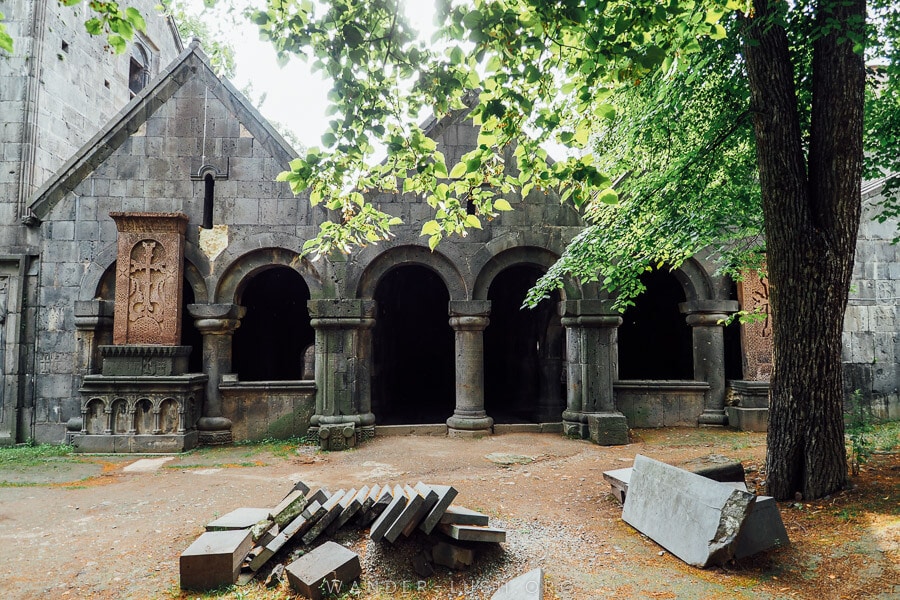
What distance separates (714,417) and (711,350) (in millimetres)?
1235

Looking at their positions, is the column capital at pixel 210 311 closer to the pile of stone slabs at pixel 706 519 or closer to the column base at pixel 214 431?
the column base at pixel 214 431

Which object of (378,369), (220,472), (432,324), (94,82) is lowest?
(220,472)

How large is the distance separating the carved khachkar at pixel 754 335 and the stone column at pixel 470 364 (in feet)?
15.9

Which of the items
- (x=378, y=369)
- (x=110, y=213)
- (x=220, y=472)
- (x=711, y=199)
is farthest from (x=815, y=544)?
(x=110, y=213)

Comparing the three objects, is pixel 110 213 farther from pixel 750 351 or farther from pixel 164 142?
pixel 750 351

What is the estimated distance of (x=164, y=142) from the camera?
9133 mm

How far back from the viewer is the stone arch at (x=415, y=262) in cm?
914

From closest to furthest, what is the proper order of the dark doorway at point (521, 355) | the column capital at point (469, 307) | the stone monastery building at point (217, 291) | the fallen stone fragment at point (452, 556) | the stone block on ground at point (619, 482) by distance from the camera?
1. the fallen stone fragment at point (452, 556)
2. the stone block on ground at point (619, 482)
3. the stone monastery building at point (217, 291)
4. the column capital at point (469, 307)
5. the dark doorway at point (521, 355)

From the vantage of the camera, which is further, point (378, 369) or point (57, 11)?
point (378, 369)

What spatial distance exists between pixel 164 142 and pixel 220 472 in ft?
19.6

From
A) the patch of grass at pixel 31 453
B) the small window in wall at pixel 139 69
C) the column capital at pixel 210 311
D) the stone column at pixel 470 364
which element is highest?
the small window in wall at pixel 139 69

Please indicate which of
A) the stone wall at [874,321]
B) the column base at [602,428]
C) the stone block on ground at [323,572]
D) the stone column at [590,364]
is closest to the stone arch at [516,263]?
the stone column at [590,364]

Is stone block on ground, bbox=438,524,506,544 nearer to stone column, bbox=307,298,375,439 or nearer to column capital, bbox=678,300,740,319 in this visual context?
stone column, bbox=307,298,375,439

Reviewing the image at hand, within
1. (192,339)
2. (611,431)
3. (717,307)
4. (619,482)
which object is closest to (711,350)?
(717,307)
